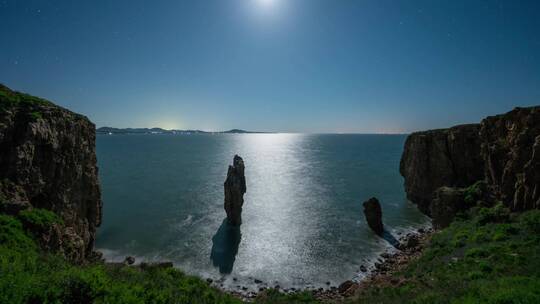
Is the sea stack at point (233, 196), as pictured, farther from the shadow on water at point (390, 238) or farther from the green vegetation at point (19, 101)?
the green vegetation at point (19, 101)

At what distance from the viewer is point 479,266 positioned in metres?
19.5

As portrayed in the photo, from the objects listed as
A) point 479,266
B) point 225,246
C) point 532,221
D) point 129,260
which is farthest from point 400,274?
point 129,260

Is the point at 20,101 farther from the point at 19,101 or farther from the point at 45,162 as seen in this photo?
the point at 45,162

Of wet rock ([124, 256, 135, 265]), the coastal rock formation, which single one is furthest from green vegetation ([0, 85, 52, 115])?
the coastal rock formation

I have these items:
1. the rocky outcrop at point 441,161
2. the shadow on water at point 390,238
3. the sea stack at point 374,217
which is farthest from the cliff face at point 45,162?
the rocky outcrop at point 441,161

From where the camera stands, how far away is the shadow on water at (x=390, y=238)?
37750 millimetres

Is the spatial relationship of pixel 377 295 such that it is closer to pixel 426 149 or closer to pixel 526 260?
pixel 526 260

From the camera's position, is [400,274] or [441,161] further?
[441,161]

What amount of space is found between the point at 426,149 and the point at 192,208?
48546mm

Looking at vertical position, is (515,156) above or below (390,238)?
above

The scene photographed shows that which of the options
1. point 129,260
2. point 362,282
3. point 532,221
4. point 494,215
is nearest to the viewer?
point 532,221

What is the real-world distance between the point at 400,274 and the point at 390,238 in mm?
15258

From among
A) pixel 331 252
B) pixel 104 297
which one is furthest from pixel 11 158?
pixel 331 252

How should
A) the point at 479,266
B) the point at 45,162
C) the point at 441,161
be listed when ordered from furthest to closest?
the point at 441,161
the point at 45,162
the point at 479,266
